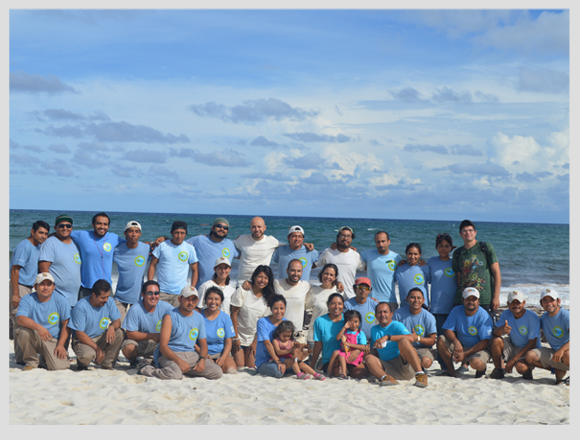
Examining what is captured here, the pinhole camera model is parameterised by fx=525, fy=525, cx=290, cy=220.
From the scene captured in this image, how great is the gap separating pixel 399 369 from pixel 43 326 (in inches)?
165

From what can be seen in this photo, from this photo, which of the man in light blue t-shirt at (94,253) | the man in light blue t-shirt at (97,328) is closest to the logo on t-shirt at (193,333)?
the man in light blue t-shirt at (97,328)

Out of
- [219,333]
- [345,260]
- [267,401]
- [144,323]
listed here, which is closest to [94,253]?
[144,323]

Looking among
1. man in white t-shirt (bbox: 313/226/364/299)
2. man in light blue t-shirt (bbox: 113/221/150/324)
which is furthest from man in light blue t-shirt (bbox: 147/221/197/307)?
man in white t-shirt (bbox: 313/226/364/299)

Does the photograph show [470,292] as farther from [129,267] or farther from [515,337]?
[129,267]

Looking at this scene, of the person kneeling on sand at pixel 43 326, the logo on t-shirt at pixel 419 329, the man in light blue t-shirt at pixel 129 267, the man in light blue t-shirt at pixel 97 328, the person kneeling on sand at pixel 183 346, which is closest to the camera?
the person kneeling on sand at pixel 183 346

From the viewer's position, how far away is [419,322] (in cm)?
640

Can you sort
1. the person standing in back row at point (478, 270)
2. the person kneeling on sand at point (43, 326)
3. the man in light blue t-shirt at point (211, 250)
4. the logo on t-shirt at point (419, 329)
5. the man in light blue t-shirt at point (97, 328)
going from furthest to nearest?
the man in light blue t-shirt at point (211, 250), the person standing in back row at point (478, 270), the logo on t-shirt at point (419, 329), the man in light blue t-shirt at point (97, 328), the person kneeling on sand at point (43, 326)

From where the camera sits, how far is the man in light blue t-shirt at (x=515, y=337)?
6.26m

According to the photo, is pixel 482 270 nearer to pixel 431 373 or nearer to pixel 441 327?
pixel 441 327

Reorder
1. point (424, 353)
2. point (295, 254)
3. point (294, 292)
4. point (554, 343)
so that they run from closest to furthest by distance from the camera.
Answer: point (554, 343) < point (424, 353) < point (294, 292) < point (295, 254)

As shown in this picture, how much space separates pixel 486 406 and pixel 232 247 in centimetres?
372

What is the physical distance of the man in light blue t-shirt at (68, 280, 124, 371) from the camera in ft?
20.2

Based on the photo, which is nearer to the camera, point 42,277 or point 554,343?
point 42,277

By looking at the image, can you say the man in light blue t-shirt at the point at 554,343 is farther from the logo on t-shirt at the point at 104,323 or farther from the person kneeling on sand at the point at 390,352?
the logo on t-shirt at the point at 104,323
